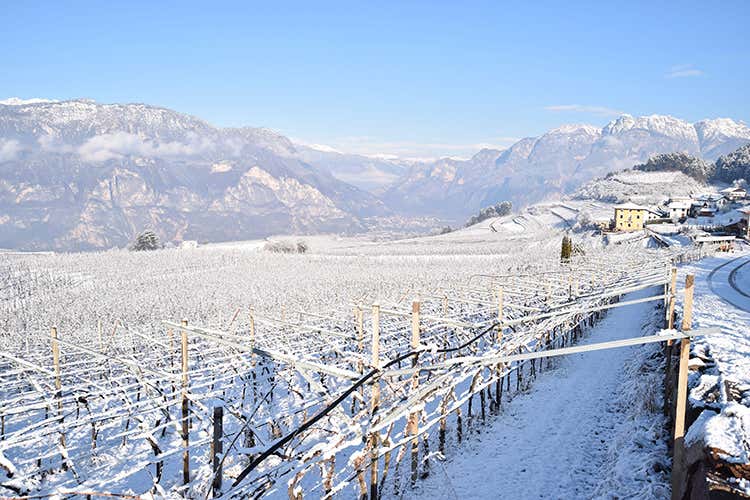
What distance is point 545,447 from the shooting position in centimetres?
914

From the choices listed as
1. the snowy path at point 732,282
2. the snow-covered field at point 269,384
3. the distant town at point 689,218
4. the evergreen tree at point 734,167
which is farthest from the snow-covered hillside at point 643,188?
the snow-covered field at point 269,384

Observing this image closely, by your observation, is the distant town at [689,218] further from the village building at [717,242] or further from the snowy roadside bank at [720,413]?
the snowy roadside bank at [720,413]

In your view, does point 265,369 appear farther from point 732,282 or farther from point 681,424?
point 732,282

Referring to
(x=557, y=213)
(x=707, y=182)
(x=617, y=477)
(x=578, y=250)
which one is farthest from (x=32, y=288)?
(x=707, y=182)

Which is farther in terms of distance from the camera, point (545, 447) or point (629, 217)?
point (629, 217)

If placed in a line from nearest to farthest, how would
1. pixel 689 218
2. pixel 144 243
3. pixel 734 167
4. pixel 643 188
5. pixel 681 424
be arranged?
pixel 681 424
pixel 689 218
pixel 144 243
pixel 734 167
pixel 643 188

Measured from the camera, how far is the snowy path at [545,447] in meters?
7.95

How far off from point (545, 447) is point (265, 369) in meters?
8.81

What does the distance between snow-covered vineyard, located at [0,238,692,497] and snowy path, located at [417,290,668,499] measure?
1.88 ft

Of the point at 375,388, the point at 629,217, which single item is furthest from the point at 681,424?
the point at 629,217

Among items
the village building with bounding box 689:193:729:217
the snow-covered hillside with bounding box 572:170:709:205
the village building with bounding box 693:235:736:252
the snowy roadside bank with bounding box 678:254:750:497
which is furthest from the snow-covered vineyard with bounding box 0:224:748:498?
the snow-covered hillside with bounding box 572:170:709:205

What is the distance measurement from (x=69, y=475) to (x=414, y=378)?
776 centimetres

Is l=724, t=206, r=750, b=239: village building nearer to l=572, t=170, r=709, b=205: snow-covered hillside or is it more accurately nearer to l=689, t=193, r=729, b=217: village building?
l=689, t=193, r=729, b=217: village building

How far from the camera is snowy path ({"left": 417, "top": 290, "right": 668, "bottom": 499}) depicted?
7953 millimetres
